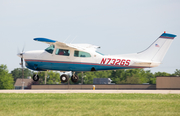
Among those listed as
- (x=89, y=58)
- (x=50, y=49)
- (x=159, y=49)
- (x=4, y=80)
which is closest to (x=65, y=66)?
(x=50, y=49)

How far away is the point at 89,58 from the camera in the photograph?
1081 inches

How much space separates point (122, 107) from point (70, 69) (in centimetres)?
729

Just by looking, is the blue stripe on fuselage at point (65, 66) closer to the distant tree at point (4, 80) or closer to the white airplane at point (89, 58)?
the white airplane at point (89, 58)

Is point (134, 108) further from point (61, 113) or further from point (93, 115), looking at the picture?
point (61, 113)

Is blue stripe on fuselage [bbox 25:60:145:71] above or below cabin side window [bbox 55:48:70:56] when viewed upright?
below

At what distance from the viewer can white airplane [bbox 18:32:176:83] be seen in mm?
26953

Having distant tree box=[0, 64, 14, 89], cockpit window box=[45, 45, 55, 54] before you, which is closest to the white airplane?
cockpit window box=[45, 45, 55, 54]

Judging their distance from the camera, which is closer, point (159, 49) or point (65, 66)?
point (159, 49)

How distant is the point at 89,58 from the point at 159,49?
6315mm

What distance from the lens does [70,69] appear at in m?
28.0

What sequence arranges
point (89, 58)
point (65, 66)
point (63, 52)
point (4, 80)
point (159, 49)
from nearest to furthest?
point (159, 49), point (89, 58), point (63, 52), point (65, 66), point (4, 80)

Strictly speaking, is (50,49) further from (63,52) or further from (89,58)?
(89,58)

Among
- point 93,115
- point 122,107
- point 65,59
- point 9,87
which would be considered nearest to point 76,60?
point 65,59

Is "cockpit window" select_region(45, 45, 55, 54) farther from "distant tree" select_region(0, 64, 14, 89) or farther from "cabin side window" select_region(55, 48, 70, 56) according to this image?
"distant tree" select_region(0, 64, 14, 89)
